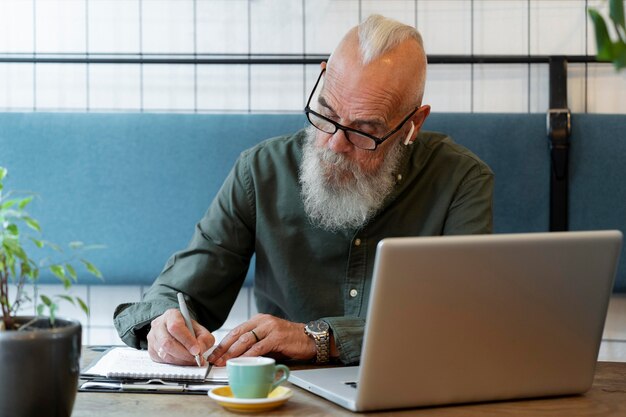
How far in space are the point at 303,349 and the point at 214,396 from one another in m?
0.36

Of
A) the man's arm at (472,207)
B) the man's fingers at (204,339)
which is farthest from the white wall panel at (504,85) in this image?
the man's fingers at (204,339)

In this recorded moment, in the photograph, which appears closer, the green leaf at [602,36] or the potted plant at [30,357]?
the green leaf at [602,36]

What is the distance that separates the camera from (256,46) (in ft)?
8.87

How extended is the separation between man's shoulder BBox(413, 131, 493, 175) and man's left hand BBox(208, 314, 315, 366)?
0.62 meters

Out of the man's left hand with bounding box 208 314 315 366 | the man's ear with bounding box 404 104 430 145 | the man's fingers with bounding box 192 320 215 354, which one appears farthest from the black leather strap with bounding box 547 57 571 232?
the man's fingers with bounding box 192 320 215 354

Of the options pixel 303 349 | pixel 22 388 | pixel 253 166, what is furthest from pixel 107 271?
pixel 22 388

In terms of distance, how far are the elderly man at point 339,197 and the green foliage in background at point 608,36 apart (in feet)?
3.45

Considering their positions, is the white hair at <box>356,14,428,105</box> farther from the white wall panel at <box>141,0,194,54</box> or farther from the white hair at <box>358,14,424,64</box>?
the white wall panel at <box>141,0,194,54</box>

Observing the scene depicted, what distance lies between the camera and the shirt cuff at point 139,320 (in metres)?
1.58

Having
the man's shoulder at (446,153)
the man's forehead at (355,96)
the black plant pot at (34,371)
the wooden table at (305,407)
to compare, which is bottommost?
the wooden table at (305,407)

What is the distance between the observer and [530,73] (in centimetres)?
267

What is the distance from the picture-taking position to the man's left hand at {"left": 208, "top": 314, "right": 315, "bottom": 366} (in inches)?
57.7

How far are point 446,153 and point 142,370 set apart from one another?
91 cm

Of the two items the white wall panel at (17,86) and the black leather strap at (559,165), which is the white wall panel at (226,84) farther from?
the black leather strap at (559,165)
